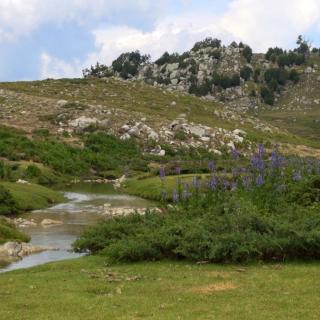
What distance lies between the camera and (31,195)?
6141 cm

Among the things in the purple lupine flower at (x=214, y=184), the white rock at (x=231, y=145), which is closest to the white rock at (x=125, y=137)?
Result: the white rock at (x=231, y=145)

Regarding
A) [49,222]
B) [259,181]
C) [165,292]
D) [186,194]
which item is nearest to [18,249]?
[186,194]

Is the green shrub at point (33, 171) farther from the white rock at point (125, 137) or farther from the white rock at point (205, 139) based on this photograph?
the white rock at point (205, 139)

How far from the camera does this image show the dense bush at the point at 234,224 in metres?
24.8

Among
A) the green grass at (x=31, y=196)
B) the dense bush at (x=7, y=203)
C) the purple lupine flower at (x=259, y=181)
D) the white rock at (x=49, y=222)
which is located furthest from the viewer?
the green grass at (x=31, y=196)

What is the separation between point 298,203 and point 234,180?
4540mm

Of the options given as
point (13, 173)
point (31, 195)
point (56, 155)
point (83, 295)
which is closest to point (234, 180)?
point (83, 295)

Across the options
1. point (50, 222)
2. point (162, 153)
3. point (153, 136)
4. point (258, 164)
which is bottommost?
point (50, 222)

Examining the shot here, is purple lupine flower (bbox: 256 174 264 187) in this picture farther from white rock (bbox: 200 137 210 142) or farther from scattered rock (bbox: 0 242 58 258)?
white rock (bbox: 200 137 210 142)

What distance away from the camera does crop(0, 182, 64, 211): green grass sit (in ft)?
188

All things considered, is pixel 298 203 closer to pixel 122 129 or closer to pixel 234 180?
pixel 234 180

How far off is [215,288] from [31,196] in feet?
141

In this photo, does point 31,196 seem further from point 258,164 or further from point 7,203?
point 258,164

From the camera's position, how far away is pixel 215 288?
20.4m
